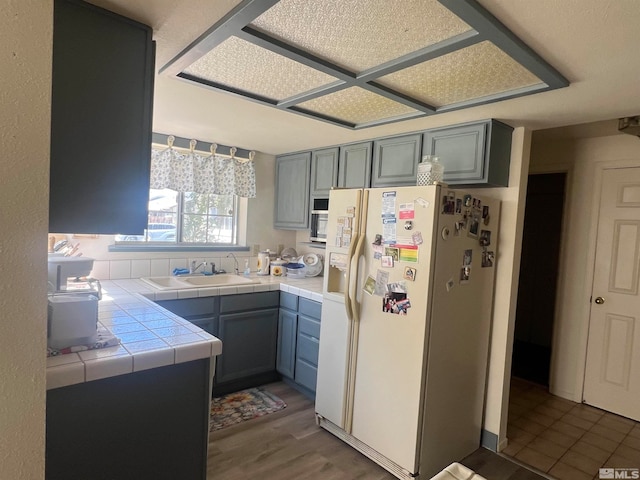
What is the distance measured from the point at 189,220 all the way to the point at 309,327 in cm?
151

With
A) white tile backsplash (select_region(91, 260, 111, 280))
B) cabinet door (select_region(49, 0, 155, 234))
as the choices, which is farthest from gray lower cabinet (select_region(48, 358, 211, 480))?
white tile backsplash (select_region(91, 260, 111, 280))

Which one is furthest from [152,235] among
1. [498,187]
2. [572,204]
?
[572,204]

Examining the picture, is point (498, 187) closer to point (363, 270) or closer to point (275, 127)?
point (363, 270)

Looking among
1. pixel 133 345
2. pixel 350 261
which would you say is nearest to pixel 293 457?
pixel 350 261

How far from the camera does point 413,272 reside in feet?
6.64

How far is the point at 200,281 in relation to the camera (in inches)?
130

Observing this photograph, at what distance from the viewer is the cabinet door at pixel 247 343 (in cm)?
292

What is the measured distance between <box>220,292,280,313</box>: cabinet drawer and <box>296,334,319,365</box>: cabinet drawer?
0.39 meters

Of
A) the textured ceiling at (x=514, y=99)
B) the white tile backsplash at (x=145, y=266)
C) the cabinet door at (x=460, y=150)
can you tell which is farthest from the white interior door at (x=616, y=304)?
the white tile backsplash at (x=145, y=266)

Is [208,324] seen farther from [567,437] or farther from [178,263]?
[567,437]

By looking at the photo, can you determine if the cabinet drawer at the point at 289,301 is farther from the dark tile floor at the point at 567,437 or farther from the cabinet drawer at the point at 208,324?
the dark tile floor at the point at 567,437

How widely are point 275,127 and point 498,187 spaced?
62.2 inches

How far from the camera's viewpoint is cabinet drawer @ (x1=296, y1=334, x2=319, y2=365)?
289cm

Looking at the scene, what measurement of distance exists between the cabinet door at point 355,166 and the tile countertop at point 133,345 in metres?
1.74
